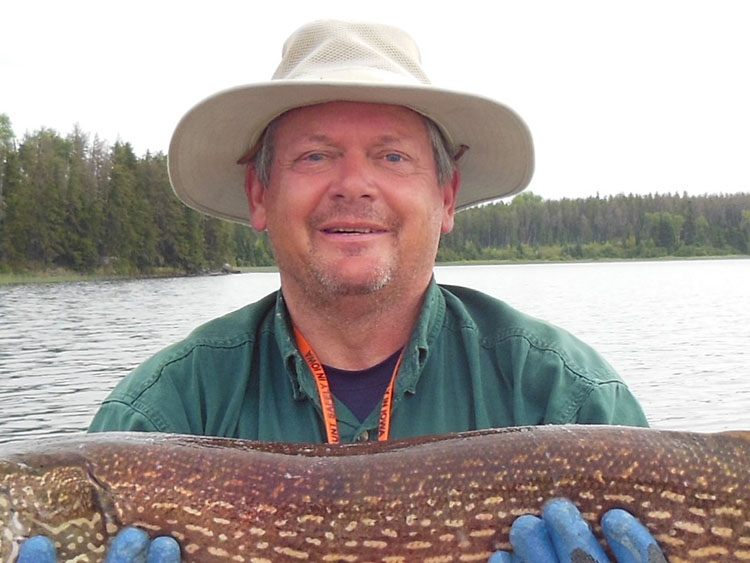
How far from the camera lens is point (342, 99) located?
330cm

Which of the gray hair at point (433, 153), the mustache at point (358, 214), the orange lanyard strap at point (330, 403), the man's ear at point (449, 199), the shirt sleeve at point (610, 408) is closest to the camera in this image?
the shirt sleeve at point (610, 408)

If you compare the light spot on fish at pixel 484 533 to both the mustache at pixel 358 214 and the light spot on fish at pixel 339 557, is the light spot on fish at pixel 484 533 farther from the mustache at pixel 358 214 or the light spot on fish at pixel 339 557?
the mustache at pixel 358 214

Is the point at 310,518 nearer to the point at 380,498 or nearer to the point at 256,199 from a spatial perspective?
the point at 380,498

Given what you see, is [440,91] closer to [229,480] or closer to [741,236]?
[229,480]

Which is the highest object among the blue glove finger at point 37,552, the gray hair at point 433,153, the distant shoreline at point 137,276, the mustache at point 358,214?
the gray hair at point 433,153

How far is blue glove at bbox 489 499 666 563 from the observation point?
223 centimetres

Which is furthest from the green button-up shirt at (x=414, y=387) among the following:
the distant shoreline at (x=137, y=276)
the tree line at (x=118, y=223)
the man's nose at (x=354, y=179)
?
the tree line at (x=118, y=223)

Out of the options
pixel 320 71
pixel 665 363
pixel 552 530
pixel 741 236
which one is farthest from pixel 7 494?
pixel 741 236

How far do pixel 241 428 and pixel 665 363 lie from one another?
15.1 metres

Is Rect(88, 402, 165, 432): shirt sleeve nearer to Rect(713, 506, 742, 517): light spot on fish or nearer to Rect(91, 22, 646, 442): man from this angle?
Rect(91, 22, 646, 442): man

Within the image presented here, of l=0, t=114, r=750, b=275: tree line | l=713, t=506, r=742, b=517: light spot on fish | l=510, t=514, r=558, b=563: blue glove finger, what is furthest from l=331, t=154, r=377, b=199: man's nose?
l=0, t=114, r=750, b=275: tree line

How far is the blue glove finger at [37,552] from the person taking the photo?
7.39 ft

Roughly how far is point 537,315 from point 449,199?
2334 centimetres

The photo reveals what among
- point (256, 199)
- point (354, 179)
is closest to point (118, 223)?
point (256, 199)
